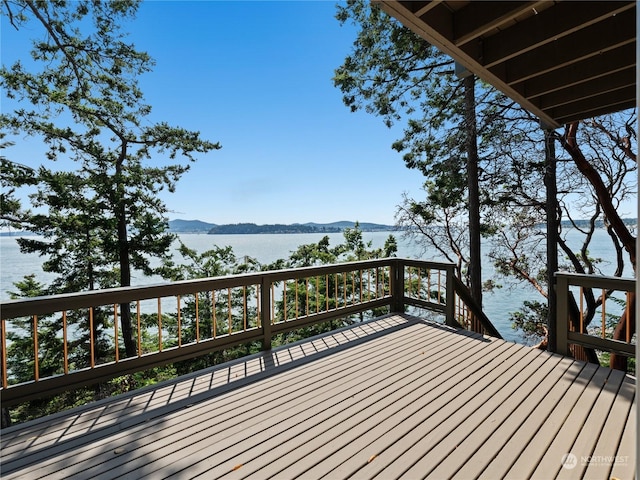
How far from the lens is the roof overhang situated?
1.93m

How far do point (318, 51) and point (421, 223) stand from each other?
614 cm

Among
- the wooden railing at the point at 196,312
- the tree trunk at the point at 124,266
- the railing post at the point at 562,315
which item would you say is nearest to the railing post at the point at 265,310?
the wooden railing at the point at 196,312

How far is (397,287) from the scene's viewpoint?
16.7ft

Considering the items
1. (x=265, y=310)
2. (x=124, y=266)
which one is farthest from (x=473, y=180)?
(x=124, y=266)

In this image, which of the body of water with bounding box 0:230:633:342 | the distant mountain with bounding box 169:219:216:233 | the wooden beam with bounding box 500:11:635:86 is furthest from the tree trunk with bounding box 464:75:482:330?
the distant mountain with bounding box 169:219:216:233

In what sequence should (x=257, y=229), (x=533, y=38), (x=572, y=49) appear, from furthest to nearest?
(x=257, y=229), (x=572, y=49), (x=533, y=38)

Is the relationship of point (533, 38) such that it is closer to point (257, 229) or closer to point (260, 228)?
point (257, 229)

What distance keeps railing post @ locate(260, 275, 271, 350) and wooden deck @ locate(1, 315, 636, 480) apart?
36 cm

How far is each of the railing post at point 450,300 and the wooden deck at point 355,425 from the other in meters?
1.12

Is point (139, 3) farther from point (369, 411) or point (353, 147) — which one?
point (369, 411)

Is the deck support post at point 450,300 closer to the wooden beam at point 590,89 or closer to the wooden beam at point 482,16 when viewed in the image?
the wooden beam at point 590,89

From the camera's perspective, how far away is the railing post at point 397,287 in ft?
16.6

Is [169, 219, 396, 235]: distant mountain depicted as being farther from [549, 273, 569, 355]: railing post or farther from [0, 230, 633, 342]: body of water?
[549, 273, 569, 355]: railing post

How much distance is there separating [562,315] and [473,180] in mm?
4550
